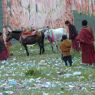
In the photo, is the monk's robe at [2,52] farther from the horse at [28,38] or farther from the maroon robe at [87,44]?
the maroon robe at [87,44]

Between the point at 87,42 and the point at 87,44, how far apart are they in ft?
0.36

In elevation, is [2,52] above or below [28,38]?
below

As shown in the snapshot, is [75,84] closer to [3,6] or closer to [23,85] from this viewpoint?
[23,85]

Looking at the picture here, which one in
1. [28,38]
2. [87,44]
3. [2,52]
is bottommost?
[2,52]

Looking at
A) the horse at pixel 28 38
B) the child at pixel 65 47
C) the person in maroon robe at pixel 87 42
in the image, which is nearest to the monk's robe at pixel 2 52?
the horse at pixel 28 38

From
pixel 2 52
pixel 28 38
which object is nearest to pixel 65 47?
pixel 2 52

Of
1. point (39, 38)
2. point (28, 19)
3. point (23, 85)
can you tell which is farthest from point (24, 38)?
point (23, 85)

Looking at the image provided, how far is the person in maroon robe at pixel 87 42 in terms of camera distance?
16516 mm

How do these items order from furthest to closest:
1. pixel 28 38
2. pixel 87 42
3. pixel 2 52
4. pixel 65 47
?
pixel 28 38 < pixel 2 52 < pixel 87 42 < pixel 65 47

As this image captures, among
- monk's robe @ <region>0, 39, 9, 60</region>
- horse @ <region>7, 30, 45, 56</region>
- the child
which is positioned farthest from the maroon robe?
horse @ <region>7, 30, 45, 56</region>

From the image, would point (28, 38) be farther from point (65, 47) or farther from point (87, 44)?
point (65, 47)

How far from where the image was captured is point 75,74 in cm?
1421

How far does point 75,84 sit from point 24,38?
1033 centimetres

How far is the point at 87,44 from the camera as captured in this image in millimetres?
16766
